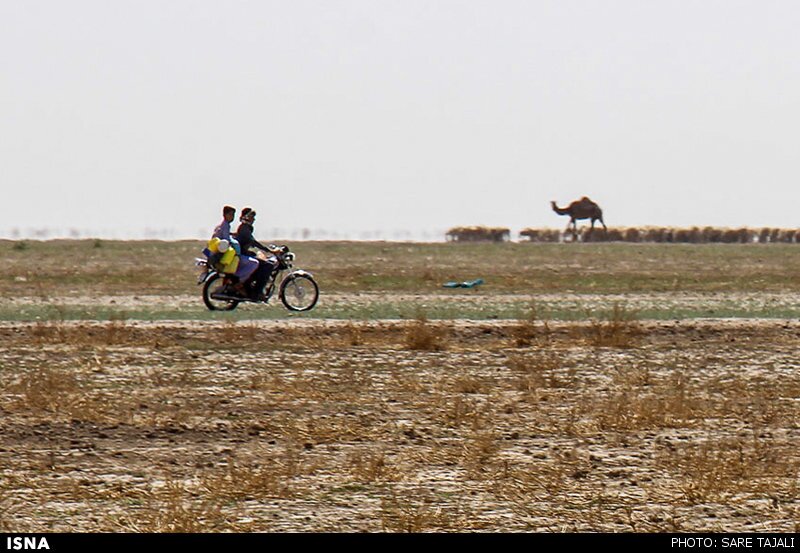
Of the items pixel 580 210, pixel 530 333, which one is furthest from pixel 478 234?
pixel 530 333

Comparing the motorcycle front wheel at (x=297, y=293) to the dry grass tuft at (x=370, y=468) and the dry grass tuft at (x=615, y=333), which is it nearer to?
the dry grass tuft at (x=615, y=333)

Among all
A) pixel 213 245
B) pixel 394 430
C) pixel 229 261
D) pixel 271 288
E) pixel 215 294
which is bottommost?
pixel 394 430

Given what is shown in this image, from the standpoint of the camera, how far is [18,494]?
1111 centimetres

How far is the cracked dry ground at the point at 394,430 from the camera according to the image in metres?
10.7

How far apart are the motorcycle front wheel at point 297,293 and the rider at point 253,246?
0.60m

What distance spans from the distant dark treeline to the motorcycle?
2162 inches

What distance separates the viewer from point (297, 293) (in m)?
27.5

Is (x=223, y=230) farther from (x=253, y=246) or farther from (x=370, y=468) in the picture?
(x=370, y=468)

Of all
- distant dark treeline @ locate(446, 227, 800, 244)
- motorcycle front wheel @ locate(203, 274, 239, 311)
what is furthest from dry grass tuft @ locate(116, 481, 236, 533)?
distant dark treeline @ locate(446, 227, 800, 244)

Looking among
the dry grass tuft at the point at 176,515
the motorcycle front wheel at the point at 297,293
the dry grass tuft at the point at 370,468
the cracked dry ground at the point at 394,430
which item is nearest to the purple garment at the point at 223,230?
the motorcycle front wheel at the point at 297,293

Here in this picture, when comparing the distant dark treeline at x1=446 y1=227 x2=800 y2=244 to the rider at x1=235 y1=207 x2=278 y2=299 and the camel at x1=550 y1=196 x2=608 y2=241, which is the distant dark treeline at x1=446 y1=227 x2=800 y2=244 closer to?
the camel at x1=550 y1=196 x2=608 y2=241

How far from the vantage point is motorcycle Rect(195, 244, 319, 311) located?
1056 inches

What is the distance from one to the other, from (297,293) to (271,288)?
23.3 inches
